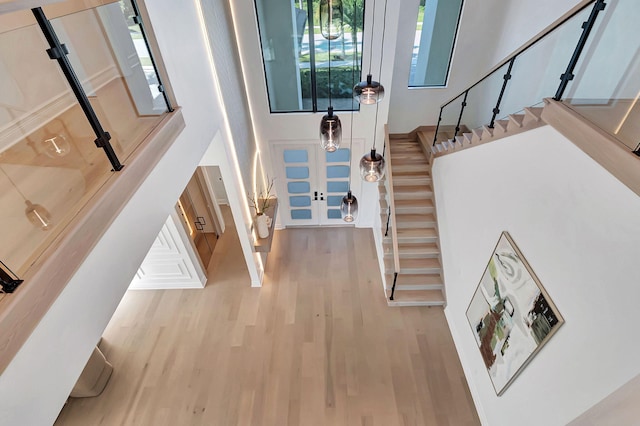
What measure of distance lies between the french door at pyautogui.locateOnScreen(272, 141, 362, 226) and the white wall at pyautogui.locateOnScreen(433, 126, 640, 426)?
264 cm

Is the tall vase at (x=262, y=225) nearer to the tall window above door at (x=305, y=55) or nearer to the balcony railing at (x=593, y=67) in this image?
the tall window above door at (x=305, y=55)

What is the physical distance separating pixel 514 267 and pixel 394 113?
13.2 feet

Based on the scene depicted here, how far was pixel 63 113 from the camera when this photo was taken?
1.85 metres

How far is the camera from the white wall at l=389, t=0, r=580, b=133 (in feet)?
15.3

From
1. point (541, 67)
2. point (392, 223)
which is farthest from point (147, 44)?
point (392, 223)

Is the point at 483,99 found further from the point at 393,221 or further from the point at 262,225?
the point at 262,225

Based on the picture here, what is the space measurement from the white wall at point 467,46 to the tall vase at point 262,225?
10.5ft

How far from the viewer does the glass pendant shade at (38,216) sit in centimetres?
154

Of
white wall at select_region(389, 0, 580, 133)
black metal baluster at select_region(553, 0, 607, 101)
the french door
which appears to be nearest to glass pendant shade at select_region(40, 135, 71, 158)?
black metal baluster at select_region(553, 0, 607, 101)

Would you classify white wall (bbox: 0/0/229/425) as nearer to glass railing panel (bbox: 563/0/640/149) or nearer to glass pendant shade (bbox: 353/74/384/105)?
glass pendant shade (bbox: 353/74/384/105)

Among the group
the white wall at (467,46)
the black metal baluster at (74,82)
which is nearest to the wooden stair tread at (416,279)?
the white wall at (467,46)

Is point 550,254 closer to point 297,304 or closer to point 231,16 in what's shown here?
point 297,304

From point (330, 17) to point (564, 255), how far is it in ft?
8.86

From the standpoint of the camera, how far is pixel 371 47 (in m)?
4.47
